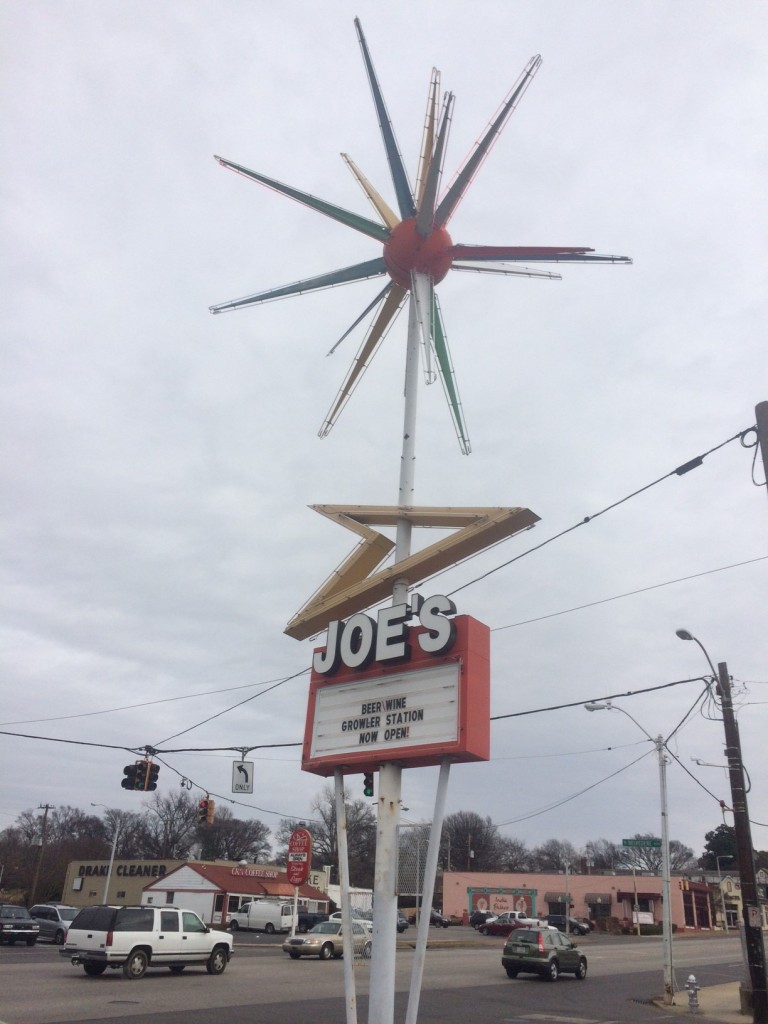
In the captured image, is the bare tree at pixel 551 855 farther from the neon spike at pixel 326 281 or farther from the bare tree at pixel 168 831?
the neon spike at pixel 326 281

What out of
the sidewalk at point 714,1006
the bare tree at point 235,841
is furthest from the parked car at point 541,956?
the bare tree at point 235,841

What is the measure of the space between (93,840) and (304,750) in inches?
4421

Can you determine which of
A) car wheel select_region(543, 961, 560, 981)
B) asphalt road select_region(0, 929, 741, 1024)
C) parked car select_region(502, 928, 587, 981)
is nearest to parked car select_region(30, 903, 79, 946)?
asphalt road select_region(0, 929, 741, 1024)

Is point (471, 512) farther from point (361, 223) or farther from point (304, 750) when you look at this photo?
point (361, 223)

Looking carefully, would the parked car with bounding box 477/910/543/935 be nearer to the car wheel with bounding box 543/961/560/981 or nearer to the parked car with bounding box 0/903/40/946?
the car wheel with bounding box 543/961/560/981

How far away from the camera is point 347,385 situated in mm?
14805

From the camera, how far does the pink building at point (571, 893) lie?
76312mm

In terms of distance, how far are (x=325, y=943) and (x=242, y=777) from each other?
9.01m

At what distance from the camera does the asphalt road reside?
1525 centimetres

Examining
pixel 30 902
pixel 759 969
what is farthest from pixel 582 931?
pixel 759 969

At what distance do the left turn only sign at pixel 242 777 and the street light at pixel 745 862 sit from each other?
1453 centimetres

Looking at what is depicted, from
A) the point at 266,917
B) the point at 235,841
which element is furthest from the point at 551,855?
the point at 266,917

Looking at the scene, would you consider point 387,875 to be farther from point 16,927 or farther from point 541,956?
point 16,927

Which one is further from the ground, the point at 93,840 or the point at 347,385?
the point at 347,385
